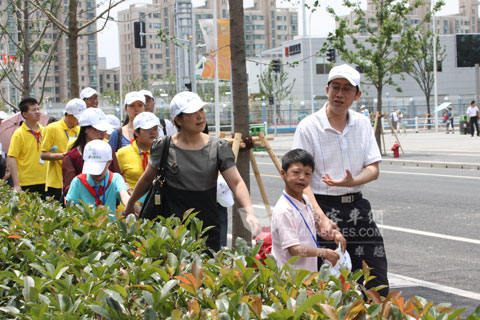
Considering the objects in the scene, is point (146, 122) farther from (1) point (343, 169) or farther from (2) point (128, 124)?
(1) point (343, 169)

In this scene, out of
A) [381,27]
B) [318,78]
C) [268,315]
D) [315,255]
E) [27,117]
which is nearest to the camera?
[268,315]

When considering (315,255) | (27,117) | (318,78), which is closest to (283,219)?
(315,255)

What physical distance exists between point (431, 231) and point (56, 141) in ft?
16.9

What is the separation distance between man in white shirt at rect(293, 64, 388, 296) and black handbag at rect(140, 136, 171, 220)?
2.86 feet

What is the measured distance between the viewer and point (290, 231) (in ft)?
14.5

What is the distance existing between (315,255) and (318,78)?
3310 inches

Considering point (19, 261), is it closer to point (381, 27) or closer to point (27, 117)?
point (27, 117)

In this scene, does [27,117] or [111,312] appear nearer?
[111,312]

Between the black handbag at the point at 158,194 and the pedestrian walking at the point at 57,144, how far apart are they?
2939 millimetres

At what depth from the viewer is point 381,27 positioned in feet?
79.4

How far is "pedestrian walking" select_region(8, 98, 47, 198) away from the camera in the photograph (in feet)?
29.0

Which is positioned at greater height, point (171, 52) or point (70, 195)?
point (171, 52)

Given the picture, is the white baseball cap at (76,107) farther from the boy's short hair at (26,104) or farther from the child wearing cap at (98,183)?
the child wearing cap at (98,183)

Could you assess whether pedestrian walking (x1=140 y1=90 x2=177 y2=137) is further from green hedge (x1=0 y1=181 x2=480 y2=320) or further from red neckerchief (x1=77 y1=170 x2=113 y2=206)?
green hedge (x1=0 y1=181 x2=480 y2=320)
